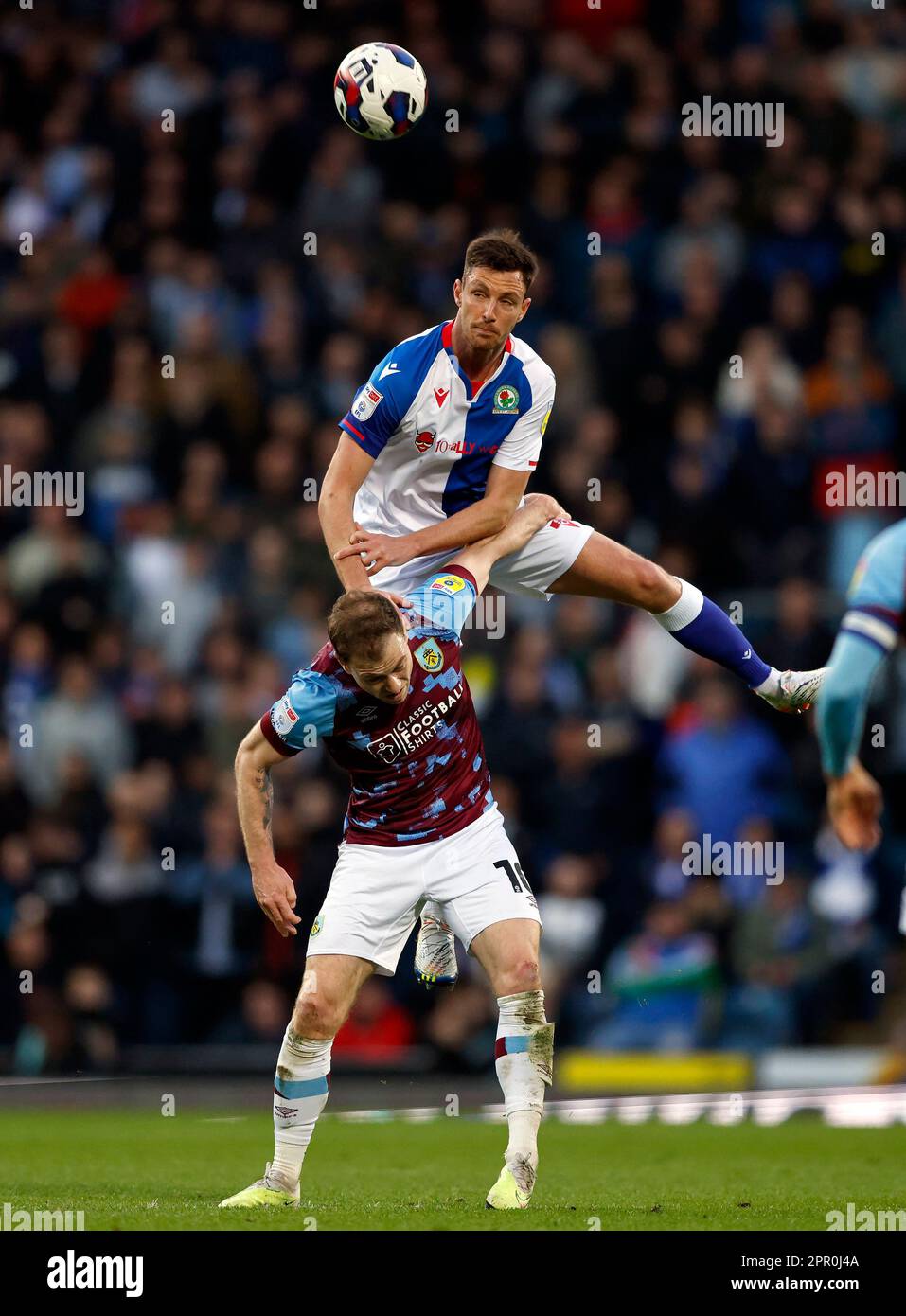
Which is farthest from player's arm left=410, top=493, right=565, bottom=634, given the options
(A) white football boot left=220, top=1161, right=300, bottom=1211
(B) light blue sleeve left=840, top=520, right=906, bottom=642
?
(B) light blue sleeve left=840, top=520, right=906, bottom=642

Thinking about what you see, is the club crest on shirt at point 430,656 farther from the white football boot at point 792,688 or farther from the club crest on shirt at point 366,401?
the white football boot at point 792,688

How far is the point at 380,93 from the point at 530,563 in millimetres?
2230

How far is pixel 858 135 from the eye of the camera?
1755 cm

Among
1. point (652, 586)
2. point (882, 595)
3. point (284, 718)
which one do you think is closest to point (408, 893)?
point (284, 718)

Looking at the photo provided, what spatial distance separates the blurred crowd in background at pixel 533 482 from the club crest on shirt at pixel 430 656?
5.80 m

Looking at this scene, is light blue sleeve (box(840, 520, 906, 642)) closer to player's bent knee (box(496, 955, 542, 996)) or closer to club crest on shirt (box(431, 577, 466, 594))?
player's bent knee (box(496, 955, 542, 996))

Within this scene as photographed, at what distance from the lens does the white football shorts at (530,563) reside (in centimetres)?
925

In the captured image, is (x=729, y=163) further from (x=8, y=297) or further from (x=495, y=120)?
(x=8, y=297)

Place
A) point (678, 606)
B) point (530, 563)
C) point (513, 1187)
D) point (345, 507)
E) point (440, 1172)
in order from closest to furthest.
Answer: point (513, 1187) < point (345, 507) < point (530, 563) < point (678, 606) < point (440, 1172)

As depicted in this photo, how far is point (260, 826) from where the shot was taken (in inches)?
317

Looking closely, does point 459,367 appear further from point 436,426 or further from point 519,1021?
point 519,1021

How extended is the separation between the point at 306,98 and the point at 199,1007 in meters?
8.61

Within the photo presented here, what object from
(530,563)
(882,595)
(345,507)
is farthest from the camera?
(530,563)

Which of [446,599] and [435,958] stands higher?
[446,599]
